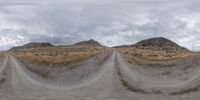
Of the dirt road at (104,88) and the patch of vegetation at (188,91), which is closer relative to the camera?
the dirt road at (104,88)

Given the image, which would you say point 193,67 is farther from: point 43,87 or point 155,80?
point 43,87

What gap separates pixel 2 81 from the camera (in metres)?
41.6

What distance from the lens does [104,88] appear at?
35.4 meters

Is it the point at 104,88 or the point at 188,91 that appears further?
the point at 104,88

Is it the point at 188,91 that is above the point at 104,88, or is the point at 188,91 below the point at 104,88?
below

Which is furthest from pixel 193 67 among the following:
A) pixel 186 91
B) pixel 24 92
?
pixel 24 92

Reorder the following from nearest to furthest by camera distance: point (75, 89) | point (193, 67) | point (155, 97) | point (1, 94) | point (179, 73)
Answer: point (155, 97), point (1, 94), point (75, 89), point (179, 73), point (193, 67)

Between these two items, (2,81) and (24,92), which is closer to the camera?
(24,92)

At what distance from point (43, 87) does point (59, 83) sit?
3475 mm

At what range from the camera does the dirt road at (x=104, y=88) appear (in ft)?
104

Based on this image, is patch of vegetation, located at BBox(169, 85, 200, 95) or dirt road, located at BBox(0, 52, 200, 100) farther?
patch of vegetation, located at BBox(169, 85, 200, 95)

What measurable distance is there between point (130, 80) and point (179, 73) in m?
9.03

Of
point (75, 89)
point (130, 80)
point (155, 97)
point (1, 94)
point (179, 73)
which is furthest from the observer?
point (179, 73)

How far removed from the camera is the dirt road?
3184cm
